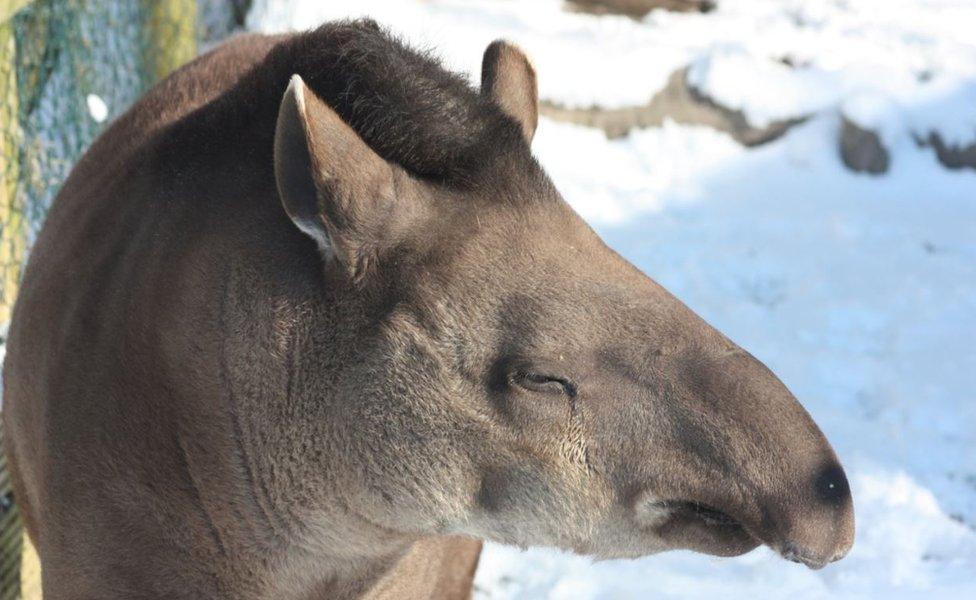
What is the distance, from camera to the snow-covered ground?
14.1ft

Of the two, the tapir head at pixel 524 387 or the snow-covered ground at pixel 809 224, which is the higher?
the tapir head at pixel 524 387

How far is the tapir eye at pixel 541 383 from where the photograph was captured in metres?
2.26

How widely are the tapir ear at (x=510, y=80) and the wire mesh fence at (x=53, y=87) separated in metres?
1.61

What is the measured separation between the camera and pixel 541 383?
7.44ft

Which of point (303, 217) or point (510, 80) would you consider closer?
point (303, 217)

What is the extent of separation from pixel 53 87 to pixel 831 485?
12.2 feet

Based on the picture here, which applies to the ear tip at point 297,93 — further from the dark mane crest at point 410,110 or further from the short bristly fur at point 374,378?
the dark mane crest at point 410,110

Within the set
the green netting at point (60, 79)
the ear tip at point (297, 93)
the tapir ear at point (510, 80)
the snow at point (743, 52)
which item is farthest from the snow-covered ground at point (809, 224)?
the ear tip at point (297, 93)

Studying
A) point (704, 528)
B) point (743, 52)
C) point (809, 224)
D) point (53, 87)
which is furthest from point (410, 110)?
point (743, 52)

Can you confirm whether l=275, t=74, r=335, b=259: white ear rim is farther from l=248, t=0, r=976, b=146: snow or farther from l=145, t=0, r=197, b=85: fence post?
l=248, t=0, r=976, b=146: snow

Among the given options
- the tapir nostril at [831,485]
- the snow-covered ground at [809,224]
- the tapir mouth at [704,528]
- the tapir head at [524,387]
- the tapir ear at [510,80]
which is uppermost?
the tapir ear at [510,80]

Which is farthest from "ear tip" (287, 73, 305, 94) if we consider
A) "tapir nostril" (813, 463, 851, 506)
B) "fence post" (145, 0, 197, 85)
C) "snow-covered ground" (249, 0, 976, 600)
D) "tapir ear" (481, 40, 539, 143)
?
"fence post" (145, 0, 197, 85)

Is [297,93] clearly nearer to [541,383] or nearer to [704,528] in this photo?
[541,383]

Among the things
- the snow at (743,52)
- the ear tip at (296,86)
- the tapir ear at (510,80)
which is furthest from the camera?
the snow at (743,52)
